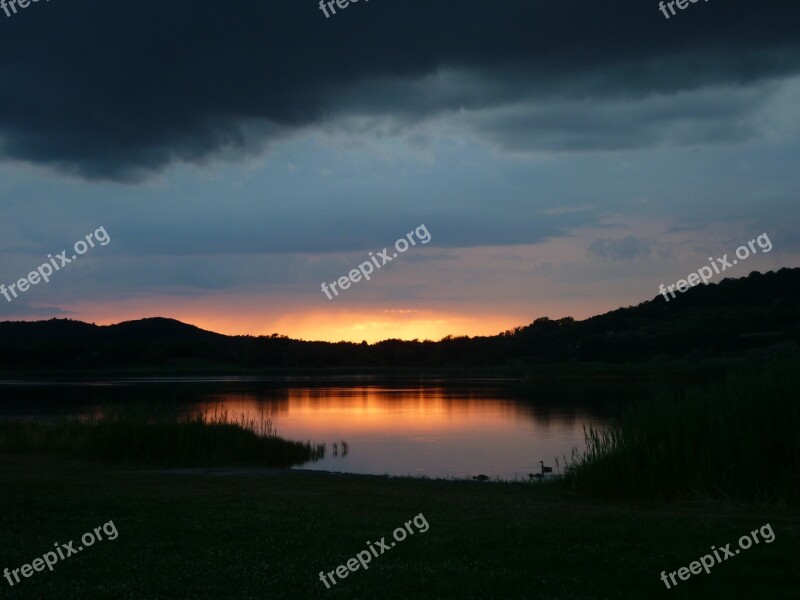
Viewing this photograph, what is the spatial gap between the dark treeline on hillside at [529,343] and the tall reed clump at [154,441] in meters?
74.5

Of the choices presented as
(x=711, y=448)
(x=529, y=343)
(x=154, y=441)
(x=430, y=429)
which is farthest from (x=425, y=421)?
(x=529, y=343)

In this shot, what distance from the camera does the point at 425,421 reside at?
47.7 m

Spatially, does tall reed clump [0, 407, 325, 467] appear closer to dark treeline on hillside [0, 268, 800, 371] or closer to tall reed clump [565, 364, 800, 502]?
tall reed clump [565, 364, 800, 502]

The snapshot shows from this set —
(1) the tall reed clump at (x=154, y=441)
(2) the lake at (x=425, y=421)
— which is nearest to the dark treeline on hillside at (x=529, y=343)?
(2) the lake at (x=425, y=421)

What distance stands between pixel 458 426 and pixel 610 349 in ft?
261

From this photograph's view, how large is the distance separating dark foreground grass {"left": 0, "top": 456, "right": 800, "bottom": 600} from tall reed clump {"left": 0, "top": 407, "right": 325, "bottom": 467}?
9.80 m

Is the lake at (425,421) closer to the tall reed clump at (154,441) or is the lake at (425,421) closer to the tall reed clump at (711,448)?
the tall reed clump at (154,441)

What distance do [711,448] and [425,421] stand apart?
31.3 meters

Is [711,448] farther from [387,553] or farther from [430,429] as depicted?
[430,429]

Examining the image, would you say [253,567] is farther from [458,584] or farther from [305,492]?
[305,492]

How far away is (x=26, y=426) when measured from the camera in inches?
1204

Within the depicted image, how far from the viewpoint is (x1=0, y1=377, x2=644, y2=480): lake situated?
3136 cm

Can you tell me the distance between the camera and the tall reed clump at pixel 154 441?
85.6 feet

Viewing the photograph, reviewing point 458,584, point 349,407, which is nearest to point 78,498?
point 458,584
